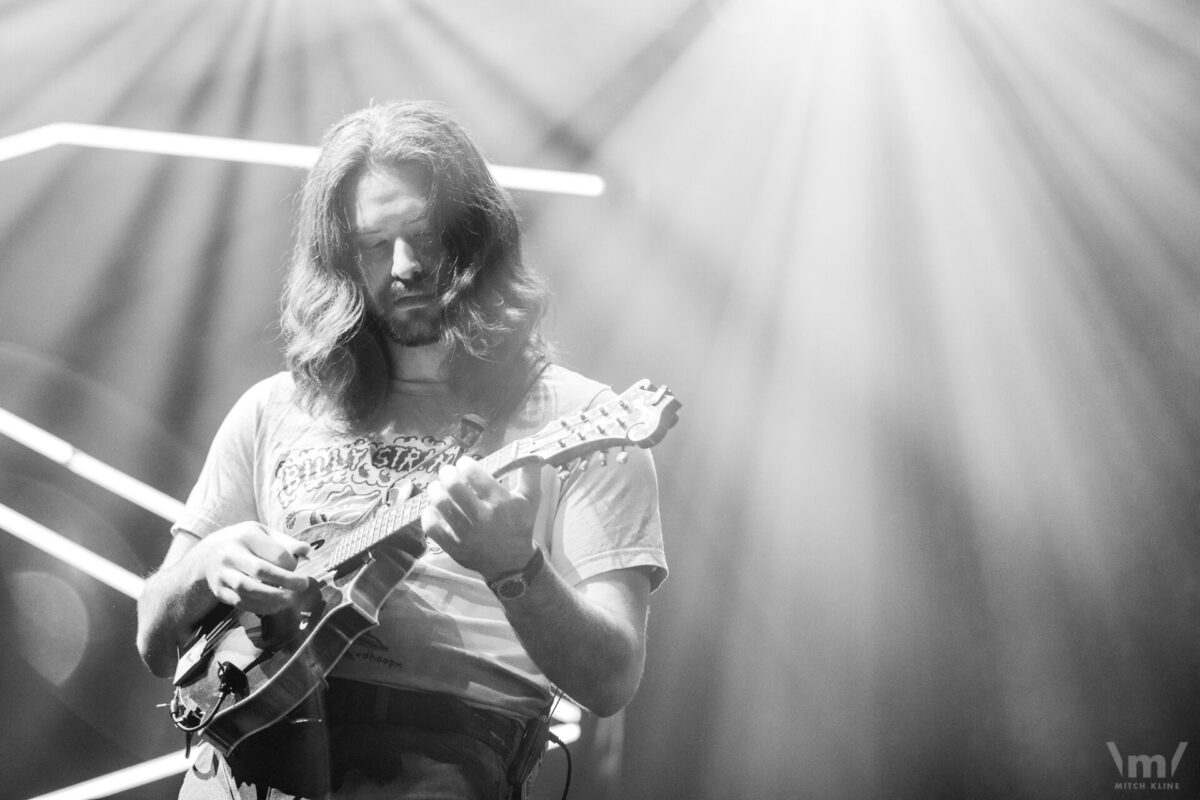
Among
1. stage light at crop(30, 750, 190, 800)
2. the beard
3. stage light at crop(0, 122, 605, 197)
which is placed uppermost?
stage light at crop(0, 122, 605, 197)

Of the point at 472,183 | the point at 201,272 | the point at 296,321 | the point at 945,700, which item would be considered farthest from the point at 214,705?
the point at 945,700

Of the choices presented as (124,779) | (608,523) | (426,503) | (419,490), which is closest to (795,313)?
(608,523)

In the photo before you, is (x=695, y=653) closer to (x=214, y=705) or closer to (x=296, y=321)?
(x=296, y=321)

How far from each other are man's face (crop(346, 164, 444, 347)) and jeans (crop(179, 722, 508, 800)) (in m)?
0.86

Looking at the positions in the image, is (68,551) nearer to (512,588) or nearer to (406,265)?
(406,265)

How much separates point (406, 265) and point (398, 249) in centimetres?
6

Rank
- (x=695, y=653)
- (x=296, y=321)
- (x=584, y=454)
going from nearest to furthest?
(x=584, y=454), (x=296, y=321), (x=695, y=653)

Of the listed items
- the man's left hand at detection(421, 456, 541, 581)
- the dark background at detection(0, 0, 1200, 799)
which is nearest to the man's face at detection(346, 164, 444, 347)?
the man's left hand at detection(421, 456, 541, 581)

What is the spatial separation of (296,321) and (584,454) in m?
1.09

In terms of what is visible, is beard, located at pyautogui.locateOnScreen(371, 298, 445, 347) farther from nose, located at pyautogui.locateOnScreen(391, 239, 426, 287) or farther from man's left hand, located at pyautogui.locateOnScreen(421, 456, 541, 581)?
man's left hand, located at pyautogui.locateOnScreen(421, 456, 541, 581)

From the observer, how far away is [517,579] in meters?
1.54

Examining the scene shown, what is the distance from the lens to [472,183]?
91.6 inches

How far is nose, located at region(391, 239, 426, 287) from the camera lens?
2.11m

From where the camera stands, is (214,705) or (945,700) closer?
(214,705)
